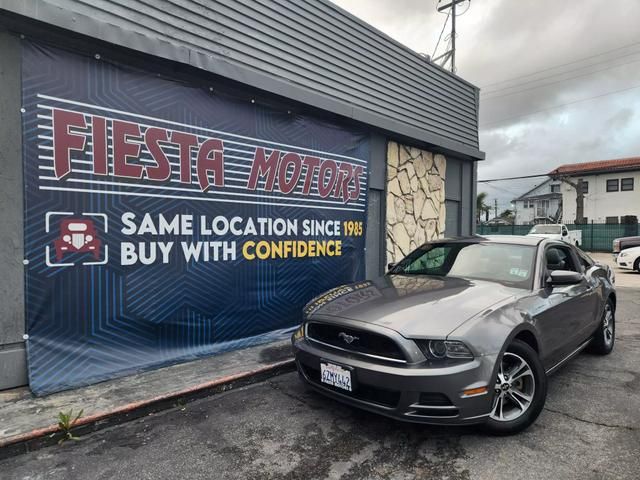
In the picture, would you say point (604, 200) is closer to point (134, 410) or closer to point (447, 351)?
point (447, 351)

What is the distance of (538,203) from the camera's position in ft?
192

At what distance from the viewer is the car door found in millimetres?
3421

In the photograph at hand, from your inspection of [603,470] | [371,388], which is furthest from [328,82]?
[603,470]

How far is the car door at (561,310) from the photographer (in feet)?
11.2

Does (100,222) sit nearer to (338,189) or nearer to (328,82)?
(338,189)

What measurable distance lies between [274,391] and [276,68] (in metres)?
4.16

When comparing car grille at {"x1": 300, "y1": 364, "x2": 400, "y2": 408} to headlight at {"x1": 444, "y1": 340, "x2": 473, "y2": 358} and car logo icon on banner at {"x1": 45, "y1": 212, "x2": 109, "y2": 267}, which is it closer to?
headlight at {"x1": 444, "y1": 340, "x2": 473, "y2": 358}

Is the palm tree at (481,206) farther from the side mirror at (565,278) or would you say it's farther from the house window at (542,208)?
the side mirror at (565,278)

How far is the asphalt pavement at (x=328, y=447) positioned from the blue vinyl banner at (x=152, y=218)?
117cm

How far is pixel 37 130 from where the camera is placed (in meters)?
3.60

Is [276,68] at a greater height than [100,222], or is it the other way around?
[276,68]

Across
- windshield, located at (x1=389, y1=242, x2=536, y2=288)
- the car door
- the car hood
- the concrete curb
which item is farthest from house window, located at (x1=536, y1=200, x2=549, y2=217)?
the concrete curb

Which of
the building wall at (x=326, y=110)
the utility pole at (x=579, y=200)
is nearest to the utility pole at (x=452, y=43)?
the building wall at (x=326, y=110)

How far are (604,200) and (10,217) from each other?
38.2 m
